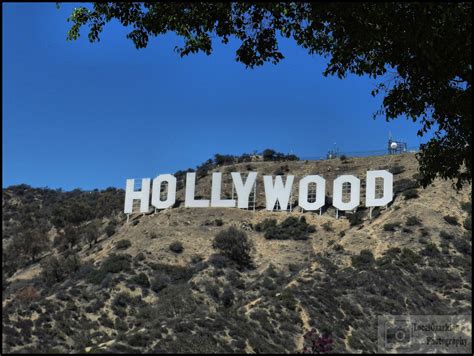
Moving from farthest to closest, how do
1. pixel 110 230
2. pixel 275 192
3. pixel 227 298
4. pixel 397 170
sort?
pixel 110 230
pixel 397 170
pixel 275 192
pixel 227 298

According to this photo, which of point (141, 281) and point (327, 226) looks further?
point (327, 226)

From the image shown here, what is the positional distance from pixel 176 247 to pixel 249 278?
8.79m

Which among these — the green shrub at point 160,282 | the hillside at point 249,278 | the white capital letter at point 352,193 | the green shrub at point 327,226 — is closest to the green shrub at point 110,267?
the hillside at point 249,278

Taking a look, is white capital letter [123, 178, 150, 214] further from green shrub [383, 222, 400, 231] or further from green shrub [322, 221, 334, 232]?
green shrub [383, 222, 400, 231]

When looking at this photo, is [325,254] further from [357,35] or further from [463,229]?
[357,35]

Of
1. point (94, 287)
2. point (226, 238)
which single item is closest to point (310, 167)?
point (226, 238)

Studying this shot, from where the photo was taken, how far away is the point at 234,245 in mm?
50531

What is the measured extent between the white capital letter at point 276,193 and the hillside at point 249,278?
1.15 meters

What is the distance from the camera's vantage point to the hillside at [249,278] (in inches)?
1184

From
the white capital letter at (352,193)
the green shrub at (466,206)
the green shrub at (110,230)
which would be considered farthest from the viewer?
the green shrub at (110,230)

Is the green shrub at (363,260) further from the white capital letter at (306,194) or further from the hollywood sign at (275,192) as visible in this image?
the white capital letter at (306,194)

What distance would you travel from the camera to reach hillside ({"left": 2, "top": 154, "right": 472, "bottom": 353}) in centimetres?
3006

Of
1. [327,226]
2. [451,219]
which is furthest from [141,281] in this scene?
[451,219]

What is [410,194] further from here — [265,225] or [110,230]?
[110,230]
